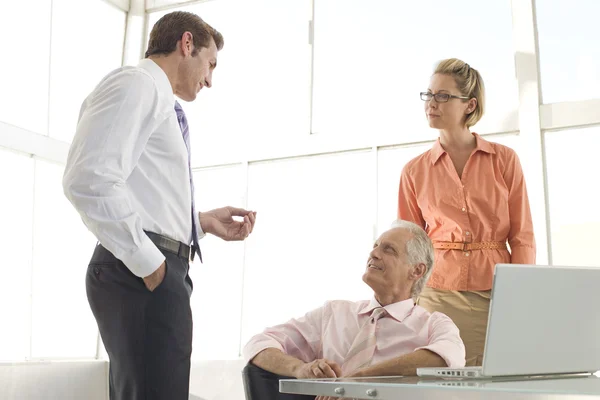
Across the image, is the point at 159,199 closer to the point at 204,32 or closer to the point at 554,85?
the point at 204,32

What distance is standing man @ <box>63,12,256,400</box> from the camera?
1723 millimetres

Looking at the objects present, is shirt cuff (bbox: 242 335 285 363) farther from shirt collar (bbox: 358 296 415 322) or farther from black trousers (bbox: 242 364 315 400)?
shirt collar (bbox: 358 296 415 322)

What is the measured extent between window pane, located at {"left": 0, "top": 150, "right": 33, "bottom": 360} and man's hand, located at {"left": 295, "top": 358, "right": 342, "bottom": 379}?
3935 mm

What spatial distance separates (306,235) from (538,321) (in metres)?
3.86

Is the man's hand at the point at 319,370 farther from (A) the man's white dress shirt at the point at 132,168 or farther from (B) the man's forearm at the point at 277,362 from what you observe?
(A) the man's white dress shirt at the point at 132,168

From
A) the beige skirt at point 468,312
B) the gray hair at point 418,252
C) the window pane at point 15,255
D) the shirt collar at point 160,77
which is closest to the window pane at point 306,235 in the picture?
the window pane at point 15,255

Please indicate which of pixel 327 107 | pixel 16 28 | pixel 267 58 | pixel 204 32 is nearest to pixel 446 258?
pixel 204 32

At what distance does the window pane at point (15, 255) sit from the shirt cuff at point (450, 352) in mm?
4070

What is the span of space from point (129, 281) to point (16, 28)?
4.29 m

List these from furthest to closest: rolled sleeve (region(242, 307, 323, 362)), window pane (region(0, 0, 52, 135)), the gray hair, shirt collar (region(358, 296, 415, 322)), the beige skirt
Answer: window pane (region(0, 0, 52, 135)), the beige skirt, the gray hair, shirt collar (region(358, 296, 415, 322)), rolled sleeve (region(242, 307, 323, 362))

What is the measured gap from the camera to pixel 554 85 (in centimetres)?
435

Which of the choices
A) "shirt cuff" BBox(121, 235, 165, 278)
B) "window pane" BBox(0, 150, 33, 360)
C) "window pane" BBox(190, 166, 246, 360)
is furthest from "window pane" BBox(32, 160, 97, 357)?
"shirt cuff" BBox(121, 235, 165, 278)

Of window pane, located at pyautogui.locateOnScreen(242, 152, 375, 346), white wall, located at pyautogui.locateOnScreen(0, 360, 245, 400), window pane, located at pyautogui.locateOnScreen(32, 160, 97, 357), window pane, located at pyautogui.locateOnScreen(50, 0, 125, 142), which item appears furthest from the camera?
window pane, located at pyautogui.locateOnScreen(50, 0, 125, 142)

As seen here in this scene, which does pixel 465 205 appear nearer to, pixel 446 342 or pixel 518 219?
pixel 518 219
